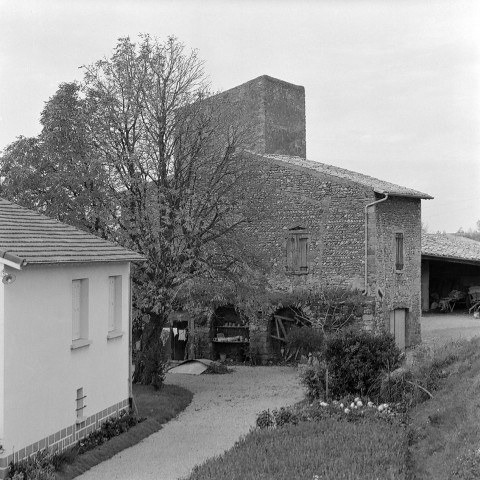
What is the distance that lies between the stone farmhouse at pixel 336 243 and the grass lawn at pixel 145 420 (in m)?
6.51

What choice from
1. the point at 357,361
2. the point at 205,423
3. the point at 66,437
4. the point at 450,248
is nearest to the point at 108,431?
the point at 66,437

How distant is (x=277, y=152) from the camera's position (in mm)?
33594

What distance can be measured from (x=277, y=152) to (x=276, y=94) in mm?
2588

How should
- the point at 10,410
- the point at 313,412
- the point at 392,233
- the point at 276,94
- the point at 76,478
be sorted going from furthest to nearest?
the point at 276,94 < the point at 392,233 < the point at 313,412 < the point at 76,478 < the point at 10,410

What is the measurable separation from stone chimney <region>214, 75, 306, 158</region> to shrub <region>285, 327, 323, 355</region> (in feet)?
30.5

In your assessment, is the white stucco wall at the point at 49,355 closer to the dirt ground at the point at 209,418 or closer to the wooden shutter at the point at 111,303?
the wooden shutter at the point at 111,303

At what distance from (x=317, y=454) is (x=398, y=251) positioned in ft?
56.2

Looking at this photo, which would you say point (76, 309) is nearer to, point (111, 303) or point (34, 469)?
point (111, 303)

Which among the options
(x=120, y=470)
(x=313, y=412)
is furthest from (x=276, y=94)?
(x=120, y=470)

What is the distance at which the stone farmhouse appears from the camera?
2548 centimetres

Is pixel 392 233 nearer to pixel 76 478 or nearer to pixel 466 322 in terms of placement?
pixel 466 322

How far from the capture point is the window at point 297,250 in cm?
A: 2647

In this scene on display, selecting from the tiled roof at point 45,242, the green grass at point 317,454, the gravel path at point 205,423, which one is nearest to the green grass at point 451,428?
the green grass at point 317,454

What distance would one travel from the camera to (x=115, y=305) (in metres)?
15.9
